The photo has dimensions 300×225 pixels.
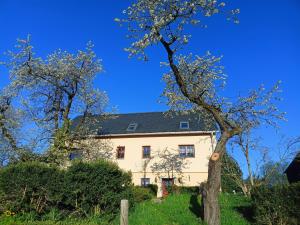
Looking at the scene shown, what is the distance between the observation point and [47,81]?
21469 millimetres

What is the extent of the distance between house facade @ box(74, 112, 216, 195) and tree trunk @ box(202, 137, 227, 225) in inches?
673

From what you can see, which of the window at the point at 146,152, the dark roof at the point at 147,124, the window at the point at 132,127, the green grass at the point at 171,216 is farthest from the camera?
the window at the point at 132,127

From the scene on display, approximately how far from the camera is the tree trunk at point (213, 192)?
1059 centimetres

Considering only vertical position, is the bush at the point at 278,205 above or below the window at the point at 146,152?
below

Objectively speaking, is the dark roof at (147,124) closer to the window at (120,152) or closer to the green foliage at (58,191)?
the window at (120,152)

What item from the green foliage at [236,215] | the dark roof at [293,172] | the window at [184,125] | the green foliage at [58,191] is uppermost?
the window at [184,125]

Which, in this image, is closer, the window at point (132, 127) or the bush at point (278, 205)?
the bush at point (278, 205)

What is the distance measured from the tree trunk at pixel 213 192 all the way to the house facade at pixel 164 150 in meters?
17.1

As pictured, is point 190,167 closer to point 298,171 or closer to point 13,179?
point 298,171

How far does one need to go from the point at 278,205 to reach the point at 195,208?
4656 millimetres

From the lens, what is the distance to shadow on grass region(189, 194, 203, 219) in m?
12.6

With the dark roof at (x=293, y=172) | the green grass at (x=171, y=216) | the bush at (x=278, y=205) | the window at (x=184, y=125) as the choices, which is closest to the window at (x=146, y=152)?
the window at (x=184, y=125)

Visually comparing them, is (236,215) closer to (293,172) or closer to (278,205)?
(278,205)

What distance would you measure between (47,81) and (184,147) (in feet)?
48.8
